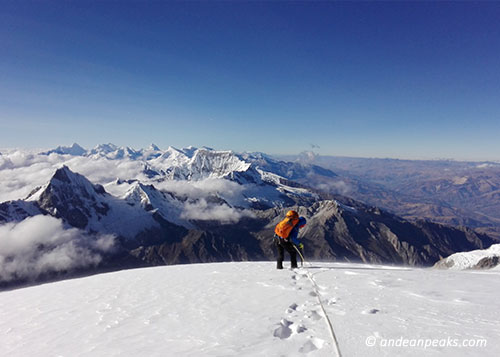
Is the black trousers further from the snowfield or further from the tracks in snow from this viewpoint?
the tracks in snow

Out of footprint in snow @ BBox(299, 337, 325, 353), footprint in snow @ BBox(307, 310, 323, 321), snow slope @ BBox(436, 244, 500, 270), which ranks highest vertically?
footprint in snow @ BBox(299, 337, 325, 353)

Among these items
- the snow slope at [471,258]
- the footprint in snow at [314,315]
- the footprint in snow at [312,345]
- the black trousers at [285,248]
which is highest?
the footprint in snow at [312,345]

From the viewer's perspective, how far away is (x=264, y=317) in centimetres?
899

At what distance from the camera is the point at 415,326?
24.8ft

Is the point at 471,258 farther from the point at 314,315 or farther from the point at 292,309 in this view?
the point at 314,315

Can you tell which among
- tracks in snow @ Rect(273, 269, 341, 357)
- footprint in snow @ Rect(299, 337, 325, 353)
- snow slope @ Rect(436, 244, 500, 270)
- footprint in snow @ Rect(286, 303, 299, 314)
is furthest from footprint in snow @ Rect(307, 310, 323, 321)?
snow slope @ Rect(436, 244, 500, 270)

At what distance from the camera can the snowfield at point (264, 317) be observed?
270 inches

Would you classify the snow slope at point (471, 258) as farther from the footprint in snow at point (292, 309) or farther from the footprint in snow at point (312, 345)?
the footprint in snow at point (312, 345)

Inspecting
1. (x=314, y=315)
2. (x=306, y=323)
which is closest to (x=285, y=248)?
(x=314, y=315)

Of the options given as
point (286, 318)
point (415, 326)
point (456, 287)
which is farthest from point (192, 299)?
point (456, 287)

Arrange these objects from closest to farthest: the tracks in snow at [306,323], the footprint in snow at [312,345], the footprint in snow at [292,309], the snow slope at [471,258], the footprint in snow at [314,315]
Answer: the footprint in snow at [312,345] → the tracks in snow at [306,323] → the footprint in snow at [314,315] → the footprint in snow at [292,309] → the snow slope at [471,258]

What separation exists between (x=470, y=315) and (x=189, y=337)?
923cm

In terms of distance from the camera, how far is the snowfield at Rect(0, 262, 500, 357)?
22.5 ft

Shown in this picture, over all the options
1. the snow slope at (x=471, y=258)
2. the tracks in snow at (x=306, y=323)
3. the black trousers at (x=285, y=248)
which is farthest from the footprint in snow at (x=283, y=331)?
the snow slope at (x=471, y=258)
